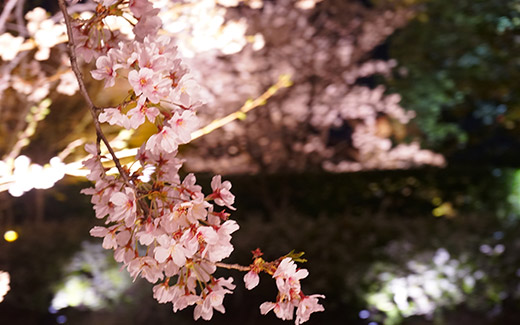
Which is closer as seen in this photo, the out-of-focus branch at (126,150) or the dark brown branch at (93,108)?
the dark brown branch at (93,108)

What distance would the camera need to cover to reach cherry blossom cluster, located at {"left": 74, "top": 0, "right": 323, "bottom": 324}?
1.02 m

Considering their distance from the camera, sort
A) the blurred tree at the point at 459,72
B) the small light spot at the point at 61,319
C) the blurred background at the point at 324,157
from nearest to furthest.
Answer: the blurred background at the point at 324,157, the small light spot at the point at 61,319, the blurred tree at the point at 459,72

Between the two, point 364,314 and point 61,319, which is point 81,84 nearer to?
point 364,314

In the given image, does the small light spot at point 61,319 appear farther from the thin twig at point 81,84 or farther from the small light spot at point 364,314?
the thin twig at point 81,84

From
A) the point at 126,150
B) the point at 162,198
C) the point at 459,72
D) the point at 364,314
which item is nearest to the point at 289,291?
the point at 162,198

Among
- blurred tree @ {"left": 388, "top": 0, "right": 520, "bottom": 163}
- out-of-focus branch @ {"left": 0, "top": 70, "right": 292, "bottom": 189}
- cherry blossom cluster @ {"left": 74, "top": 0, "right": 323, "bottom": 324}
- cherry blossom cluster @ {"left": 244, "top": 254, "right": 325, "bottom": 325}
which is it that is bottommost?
blurred tree @ {"left": 388, "top": 0, "right": 520, "bottom": 163}

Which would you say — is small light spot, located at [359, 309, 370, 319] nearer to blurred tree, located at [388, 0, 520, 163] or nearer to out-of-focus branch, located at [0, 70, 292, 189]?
out-of-focus branch, located at [0, 70, 292, 189]

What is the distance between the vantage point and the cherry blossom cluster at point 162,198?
1016mm

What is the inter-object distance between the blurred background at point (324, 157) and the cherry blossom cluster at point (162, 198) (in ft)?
1.10

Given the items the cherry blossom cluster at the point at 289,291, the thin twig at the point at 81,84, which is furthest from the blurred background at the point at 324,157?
the cherry blossom cluster at the point at 289,291

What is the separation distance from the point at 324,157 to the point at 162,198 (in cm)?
772

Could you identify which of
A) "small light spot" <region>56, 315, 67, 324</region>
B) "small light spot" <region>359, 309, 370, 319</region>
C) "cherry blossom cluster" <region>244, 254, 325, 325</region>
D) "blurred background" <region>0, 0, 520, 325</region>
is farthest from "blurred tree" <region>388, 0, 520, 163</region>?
"cherry blossom cluster" <region>244, 254, 325, 325</region>

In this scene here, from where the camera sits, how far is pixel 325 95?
839cm

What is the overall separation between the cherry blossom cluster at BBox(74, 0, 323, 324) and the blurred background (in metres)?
0.33
